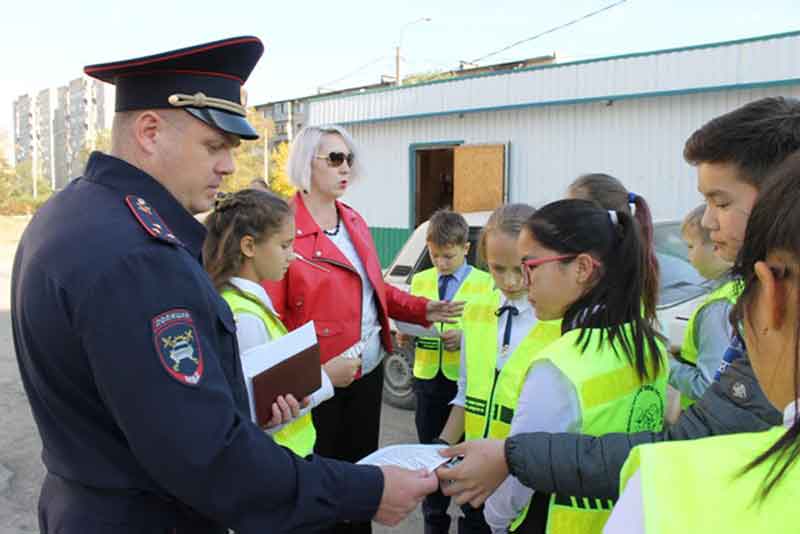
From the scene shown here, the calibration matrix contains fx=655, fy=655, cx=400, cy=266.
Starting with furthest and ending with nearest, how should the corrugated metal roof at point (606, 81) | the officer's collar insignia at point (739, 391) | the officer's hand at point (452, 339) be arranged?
the corrugated metal roof at point (606, 81), the officer's hand at point (452, 339), the officer's collar insignia at point (739, 391)

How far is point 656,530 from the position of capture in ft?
2.21

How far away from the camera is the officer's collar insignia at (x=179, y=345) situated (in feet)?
4.25

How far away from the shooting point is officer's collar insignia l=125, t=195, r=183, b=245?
54.6 inches

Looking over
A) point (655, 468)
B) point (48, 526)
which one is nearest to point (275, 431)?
point (48, 526)

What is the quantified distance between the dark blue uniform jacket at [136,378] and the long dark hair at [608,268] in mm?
870

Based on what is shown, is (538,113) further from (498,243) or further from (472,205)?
(498,243)

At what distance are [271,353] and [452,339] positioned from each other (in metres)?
1.95

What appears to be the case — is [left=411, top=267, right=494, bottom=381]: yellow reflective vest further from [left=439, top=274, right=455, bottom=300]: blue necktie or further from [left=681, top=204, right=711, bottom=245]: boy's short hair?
[left=681, top=204, right=711, bottom=245]: boy's short hair

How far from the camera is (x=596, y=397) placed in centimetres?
174

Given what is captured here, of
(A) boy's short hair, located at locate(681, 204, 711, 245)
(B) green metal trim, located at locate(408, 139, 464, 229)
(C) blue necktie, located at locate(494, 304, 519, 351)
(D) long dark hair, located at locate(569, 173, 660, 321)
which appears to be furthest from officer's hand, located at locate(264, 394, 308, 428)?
(B) green metal trim, located at locate(408, 139, 464, 229)

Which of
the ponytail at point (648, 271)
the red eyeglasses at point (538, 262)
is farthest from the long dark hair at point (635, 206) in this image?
the red eyeglasses at point (538, 262)

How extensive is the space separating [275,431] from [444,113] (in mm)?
11460

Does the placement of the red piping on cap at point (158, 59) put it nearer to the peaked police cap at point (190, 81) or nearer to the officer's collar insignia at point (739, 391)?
the peaked police cap at point (190, 81)

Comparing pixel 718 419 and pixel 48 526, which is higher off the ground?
pixel 718 419
